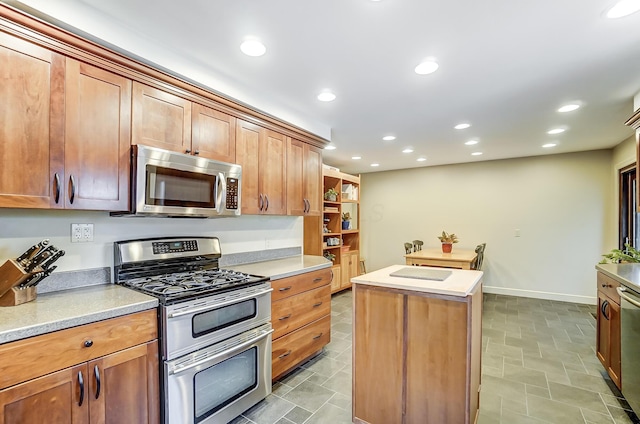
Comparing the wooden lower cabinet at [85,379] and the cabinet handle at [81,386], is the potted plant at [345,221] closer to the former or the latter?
the wooden lower cabinet at [85,379]

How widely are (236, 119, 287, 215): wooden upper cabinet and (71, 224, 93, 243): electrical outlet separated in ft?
3.51

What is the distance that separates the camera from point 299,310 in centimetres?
270

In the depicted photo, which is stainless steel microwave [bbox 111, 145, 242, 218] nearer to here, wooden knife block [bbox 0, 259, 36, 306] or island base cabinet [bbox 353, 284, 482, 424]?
wooden knife block [bbox 0, 259, 36, 306]

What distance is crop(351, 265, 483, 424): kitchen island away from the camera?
166 cm

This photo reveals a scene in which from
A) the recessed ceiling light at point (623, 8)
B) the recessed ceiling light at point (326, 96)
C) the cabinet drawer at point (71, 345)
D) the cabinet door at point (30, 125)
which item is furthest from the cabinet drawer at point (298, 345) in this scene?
the recessed ceiling light at point (623, 8)

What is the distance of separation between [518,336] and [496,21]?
344 cm

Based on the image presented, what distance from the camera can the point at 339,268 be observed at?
539cm

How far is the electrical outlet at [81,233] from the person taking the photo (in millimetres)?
1929

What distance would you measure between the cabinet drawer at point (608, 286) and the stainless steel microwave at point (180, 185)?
117 inches

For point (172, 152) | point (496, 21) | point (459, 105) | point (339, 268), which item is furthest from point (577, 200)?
point (172, 152)

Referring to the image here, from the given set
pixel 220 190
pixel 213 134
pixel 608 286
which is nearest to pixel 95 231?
pixel 220 190

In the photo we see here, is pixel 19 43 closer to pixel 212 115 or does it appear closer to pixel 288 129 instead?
pixel 212 115

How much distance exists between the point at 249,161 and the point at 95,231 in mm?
1237

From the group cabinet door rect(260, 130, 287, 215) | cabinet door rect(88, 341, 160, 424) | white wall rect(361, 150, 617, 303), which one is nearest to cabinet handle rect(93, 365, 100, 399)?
cabinet door rect(88, 341, 160, 424)
